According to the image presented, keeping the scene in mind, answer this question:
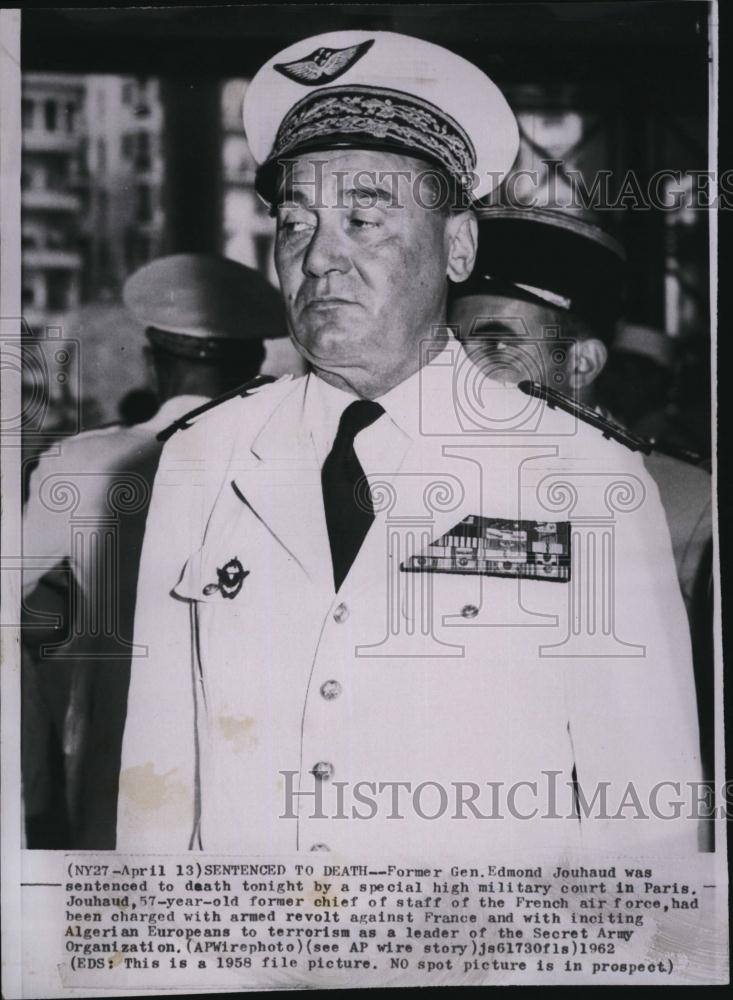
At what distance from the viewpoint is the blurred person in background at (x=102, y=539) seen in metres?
1.36

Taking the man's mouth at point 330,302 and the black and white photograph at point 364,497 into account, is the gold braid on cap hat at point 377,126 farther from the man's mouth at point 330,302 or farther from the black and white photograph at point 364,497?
the man's mouth at point 330,302

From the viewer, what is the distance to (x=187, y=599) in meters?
1.36

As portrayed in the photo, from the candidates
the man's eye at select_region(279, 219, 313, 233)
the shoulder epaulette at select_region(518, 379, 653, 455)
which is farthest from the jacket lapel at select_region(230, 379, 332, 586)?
the shoulder epaulette at select_region(518, 379, 653, 455)

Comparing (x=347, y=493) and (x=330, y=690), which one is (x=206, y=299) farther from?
(x=330, y=690)

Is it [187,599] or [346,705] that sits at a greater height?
[187,599]

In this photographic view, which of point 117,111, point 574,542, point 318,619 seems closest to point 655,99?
point 574,542

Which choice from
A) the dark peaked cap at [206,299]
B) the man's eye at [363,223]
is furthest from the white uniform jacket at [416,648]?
the man's eye at [363,223]

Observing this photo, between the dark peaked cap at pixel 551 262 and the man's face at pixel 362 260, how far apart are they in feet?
0.22

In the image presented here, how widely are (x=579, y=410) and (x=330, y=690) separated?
54 cm

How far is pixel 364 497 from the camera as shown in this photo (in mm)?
1359

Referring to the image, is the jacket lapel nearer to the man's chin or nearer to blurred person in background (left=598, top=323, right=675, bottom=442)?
the man's chin

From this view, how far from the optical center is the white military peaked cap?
4.43 ft

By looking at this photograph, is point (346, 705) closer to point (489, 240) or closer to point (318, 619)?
point (318, 619)

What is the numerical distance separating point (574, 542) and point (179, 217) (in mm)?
744
